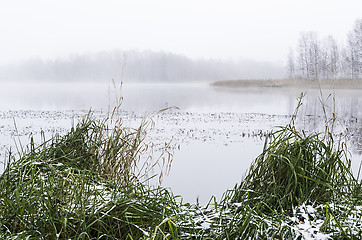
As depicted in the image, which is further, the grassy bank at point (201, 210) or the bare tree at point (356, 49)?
the bare tree at point (356, 49)

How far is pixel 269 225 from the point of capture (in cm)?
191

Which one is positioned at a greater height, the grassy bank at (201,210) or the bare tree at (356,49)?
the bare tree at (356,49)

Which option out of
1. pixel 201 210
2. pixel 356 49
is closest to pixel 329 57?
pixel 356 49

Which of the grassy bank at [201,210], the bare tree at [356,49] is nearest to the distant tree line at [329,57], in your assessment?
the bare tree at [356,49]

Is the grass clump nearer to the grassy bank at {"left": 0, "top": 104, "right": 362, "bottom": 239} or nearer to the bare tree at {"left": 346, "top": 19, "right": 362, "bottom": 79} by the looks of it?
the grassy bank at {"left": 0, "top": 104, "right": 362, "bottom": 239}

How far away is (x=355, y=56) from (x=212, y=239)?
36.1m

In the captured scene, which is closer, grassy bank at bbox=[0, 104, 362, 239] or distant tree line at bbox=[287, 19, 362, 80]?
grassy bank at bbox=[0, 104, 362, 239]

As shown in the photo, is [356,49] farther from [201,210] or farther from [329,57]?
[201,210]

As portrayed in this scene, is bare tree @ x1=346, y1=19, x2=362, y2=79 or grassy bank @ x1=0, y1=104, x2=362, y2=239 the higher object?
bare tree @ x1=346, y1=19, x2=362, y2=79

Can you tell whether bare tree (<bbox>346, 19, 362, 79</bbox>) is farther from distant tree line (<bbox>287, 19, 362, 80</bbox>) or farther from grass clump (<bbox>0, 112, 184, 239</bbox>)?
grass clump (<bbox>0, 112, 184, 239</bbox>)

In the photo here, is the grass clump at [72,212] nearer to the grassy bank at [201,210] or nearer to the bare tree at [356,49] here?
the grassy bank at [201,210]

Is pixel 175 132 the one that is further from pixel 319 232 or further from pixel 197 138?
pixel 319 232

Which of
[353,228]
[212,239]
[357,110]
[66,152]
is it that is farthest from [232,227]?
A: [357,110]

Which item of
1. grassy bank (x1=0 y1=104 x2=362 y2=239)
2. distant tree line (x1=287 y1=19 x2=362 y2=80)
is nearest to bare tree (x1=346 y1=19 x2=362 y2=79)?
distant tree line (x1=287 y1=19 x2=362 y2=80)
